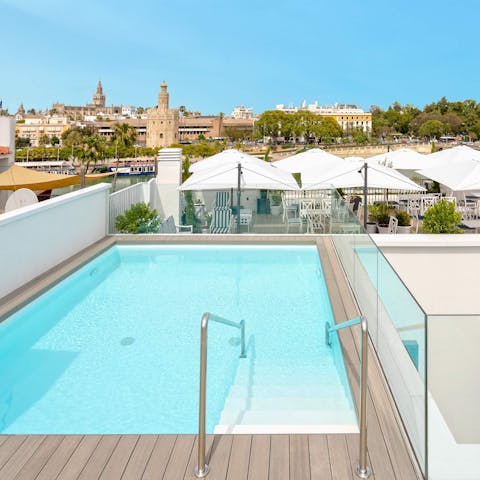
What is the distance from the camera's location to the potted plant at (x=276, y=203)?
414 inches

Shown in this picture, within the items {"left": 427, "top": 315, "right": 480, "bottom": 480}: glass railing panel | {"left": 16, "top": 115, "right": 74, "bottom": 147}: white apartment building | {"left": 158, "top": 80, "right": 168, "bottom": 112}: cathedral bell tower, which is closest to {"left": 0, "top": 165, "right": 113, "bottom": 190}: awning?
{"left": 427, "top": 315, "right": 480, "bottom": 480}: glass railing panel

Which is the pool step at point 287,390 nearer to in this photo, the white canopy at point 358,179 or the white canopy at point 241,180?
the white canopy at point 241,180

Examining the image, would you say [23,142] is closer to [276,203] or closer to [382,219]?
[276,203]

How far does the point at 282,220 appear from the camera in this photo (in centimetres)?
1022

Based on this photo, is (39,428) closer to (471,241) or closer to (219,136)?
(471,241)

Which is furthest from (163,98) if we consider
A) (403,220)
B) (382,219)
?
(403,220)

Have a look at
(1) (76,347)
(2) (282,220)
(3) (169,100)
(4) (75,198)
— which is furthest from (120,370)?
(3) (169,100)

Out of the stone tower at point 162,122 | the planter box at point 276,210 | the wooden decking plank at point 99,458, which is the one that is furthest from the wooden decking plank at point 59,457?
the stone tower at point 162,122

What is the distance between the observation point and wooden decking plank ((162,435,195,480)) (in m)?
2.79

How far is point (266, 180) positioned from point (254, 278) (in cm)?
296

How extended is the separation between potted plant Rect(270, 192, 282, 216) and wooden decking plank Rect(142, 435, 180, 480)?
757cm

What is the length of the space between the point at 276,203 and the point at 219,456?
818cm

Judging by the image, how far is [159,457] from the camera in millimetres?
2951

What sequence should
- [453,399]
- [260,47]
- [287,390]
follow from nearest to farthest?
[453,399] → [287,390] → [260,47]
